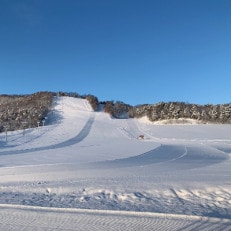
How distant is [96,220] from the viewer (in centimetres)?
817

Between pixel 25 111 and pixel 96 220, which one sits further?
pixel 25 111

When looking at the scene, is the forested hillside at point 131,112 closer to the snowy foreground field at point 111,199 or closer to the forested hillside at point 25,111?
the forested hillside at point 25,111

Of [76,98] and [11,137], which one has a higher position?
[76,98]

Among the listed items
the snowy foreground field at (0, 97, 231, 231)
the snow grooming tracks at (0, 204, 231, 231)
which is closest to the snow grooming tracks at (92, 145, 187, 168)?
the snowy foreground field at (0, 97, 231, 231)

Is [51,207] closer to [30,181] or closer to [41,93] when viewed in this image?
[30,181]

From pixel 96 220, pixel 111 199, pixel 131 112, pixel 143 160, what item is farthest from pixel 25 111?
pixel 96 220

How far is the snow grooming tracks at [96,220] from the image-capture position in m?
7.59

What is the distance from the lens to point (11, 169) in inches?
703

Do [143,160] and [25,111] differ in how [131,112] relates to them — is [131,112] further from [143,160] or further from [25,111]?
[143,160]

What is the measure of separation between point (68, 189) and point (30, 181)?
8.37ft

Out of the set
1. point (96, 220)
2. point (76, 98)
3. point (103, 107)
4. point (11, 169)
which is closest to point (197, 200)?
point (96, 220)

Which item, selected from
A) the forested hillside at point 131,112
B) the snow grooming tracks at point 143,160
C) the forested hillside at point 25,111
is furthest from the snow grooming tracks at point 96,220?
the forested hillside at point 131,112

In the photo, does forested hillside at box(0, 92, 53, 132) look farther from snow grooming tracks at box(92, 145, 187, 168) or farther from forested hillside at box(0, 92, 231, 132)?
snow grooming tracks at box(92, 145, 187, 168)

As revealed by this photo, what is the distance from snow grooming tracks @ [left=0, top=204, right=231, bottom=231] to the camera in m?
7.59
